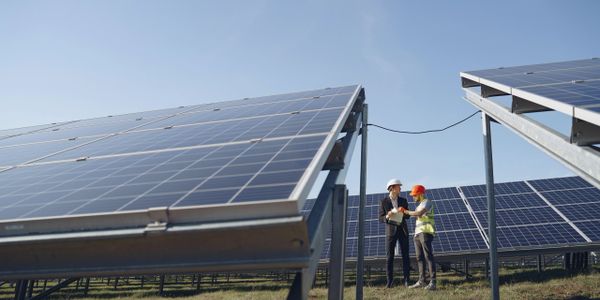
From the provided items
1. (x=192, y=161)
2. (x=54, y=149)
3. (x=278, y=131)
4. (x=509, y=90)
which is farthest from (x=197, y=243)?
(x=54, y=149)

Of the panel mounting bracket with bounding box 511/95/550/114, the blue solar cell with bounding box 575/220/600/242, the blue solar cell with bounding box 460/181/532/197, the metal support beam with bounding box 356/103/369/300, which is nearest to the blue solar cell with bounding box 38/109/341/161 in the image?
the metal support beam with bounding box 356/103/369/300

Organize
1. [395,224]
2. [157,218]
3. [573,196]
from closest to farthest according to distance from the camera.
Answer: [157,218]
[395,224]
[573,196]

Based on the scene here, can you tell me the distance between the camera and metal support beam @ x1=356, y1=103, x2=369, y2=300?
7160mm

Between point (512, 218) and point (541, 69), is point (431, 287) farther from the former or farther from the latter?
point (512, 218)

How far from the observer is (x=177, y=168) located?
483 cm

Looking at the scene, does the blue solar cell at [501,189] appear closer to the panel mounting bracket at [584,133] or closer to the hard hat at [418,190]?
the hard hat at [418,190]

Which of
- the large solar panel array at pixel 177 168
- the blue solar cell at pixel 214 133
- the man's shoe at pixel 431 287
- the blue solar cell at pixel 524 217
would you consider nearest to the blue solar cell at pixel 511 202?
the blue solar cell at pixel 524 217

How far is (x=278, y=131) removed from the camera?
596 cm

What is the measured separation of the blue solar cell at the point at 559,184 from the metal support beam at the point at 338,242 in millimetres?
13530

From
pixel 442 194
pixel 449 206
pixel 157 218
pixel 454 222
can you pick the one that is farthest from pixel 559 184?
pixel 157 218

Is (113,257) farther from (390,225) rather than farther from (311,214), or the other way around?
(390,225)

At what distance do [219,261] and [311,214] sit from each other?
3.73ft

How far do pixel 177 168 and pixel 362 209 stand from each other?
401 centimetres

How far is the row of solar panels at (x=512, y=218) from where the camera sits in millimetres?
11031
